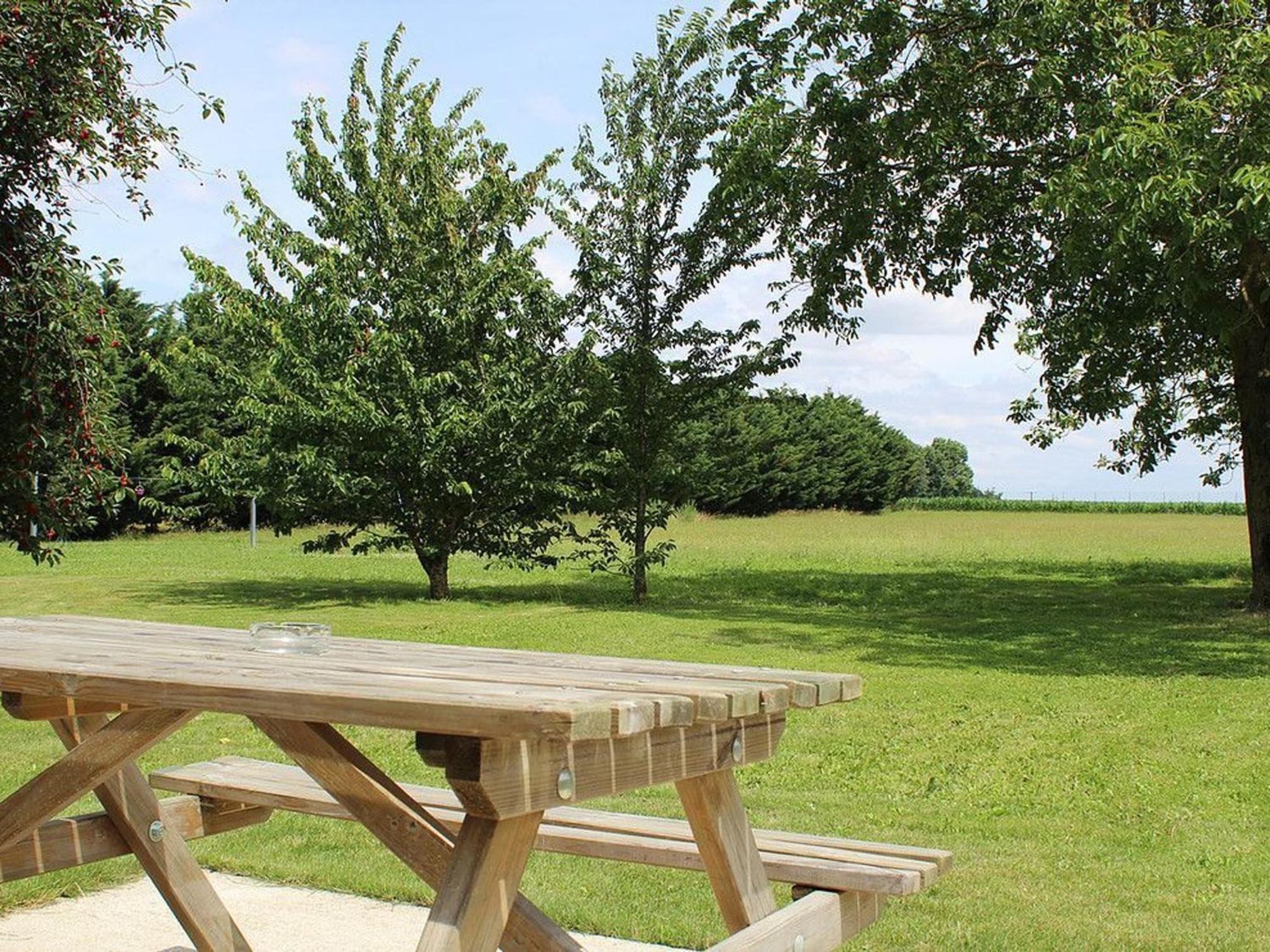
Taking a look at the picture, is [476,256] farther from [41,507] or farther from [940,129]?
[41,507]

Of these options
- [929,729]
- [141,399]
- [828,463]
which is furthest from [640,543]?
[828,463]

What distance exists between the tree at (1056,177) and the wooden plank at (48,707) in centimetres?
1089

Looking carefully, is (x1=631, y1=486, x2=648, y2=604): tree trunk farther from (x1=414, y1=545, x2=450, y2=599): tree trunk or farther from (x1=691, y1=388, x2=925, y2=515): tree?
(x1=691, y1=388, x2=925, y2=515): tree

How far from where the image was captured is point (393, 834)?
124 inches

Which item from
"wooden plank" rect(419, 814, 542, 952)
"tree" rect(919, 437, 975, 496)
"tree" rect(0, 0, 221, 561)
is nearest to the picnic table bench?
"wooden plank" rect(419, 814, 542, 952)

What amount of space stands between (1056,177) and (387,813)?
41.0 ft

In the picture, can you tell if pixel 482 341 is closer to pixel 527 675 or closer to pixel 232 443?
pixel 232 443

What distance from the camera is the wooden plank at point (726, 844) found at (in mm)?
3209

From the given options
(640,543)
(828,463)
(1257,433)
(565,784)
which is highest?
(828,463)

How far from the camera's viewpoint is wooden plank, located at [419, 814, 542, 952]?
8.13 ft

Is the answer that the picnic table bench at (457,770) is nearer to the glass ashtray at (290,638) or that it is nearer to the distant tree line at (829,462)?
the glass ashtray at (290,638)

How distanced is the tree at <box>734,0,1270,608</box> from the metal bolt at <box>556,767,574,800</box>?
11376mm

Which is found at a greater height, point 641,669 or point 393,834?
point 641,669

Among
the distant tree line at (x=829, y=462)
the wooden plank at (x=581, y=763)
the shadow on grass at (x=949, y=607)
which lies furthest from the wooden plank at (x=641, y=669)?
the distant tree line at (x=829, y=462)
